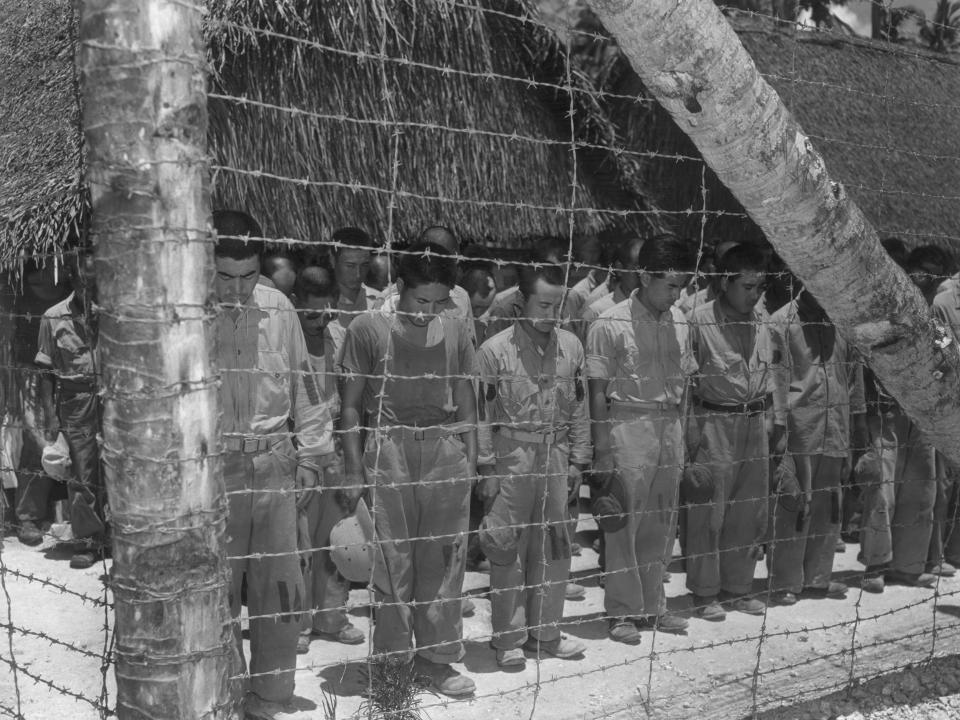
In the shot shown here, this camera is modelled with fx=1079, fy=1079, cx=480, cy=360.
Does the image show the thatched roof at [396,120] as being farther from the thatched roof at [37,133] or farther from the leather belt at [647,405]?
the leather belt at [647,405]

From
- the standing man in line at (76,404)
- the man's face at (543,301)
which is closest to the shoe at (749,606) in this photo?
the man's face at (543,301)

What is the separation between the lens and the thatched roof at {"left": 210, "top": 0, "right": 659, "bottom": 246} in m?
6.54

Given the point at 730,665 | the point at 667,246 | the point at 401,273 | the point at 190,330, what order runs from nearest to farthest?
the point at 190,330 → the point at 401,273 → the point at 730,665 → the point at 667,246

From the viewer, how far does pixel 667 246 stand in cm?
495

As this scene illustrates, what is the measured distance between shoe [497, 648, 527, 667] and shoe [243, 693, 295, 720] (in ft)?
3.29

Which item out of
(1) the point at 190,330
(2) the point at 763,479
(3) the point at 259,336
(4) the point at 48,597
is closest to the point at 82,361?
(4) the point at 48,597

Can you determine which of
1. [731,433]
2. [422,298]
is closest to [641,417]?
[731,433]

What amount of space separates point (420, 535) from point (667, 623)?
55.4 inches

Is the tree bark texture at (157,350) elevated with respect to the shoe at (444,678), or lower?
elevated

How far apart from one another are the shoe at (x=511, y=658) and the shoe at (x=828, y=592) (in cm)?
195

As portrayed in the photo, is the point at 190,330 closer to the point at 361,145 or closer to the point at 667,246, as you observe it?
the point at 667,246

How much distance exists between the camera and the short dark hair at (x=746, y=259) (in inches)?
213

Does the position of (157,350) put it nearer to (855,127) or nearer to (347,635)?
(347,635)

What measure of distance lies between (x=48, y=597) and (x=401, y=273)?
2689 millimetres
